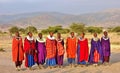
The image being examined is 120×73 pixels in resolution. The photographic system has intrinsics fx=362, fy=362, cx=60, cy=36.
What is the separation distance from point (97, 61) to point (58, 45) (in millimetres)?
2309

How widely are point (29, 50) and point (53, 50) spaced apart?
4.63 ft

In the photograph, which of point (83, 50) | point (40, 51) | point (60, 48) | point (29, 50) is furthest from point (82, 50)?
point (29, 50)

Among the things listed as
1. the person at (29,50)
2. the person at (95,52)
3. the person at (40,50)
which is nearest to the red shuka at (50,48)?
the person at (40,50)

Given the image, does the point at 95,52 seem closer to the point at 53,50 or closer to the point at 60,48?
the point at 60,48

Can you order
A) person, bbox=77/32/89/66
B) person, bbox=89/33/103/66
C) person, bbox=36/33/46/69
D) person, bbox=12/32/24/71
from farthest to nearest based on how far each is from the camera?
person, bbox=89/33/103/66, person, bbox=77/32/89/66, person, bbox=36/33/46/69, person, bbox=12/32/24/71

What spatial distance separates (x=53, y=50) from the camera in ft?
60.9

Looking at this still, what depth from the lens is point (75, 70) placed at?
1748 centimetres

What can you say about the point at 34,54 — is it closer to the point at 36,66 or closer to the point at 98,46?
the point at 36,66

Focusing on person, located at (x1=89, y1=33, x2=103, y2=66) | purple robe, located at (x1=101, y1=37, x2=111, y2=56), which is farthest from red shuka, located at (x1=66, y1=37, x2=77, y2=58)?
purple robe, located at (x1=101, y1=37, x2=111, y2=56)

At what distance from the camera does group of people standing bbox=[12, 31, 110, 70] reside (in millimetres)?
17828

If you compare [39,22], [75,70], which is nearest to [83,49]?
[75,70]

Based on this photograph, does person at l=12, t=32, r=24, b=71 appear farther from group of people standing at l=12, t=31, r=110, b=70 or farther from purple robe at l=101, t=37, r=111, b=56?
purple robe at l=101, t=37, r=111, b=56

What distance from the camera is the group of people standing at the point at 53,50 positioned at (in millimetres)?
17828

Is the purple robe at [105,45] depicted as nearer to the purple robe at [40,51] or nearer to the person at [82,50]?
the person at [82,50]
